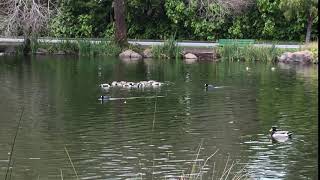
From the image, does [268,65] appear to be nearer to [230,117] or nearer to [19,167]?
[230,117]

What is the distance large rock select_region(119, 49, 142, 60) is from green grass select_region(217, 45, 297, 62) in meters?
4.20

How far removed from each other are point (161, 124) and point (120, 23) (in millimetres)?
22164

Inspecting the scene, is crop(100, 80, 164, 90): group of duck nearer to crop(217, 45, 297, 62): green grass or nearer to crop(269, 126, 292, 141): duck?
crop(269, 126, 292, 141): duck

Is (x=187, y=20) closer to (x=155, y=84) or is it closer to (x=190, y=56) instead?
(x=190, y=56)

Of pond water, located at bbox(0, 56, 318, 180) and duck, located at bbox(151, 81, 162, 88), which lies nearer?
pond water, located at bbox(0, 56, 318, 180)

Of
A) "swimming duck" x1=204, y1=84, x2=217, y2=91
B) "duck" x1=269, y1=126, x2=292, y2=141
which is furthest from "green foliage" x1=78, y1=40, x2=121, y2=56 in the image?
"duck" x1=269, y1=126, x2=292, y2=141

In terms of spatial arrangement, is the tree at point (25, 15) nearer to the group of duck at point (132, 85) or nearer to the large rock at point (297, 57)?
the group of duck at point (132, 85)

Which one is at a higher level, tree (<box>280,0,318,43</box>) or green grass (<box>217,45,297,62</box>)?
tree (<box>280,0,318,43</box>)

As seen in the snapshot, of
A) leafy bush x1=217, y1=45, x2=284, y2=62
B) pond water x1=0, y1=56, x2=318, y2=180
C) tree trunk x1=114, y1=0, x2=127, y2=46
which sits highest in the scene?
tree trunk x1=114, y1=0, x2=127, y2=46

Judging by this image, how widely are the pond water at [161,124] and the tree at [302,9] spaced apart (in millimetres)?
8266

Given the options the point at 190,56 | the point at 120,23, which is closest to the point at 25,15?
the point at 120,23

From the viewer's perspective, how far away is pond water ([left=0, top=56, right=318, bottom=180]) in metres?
12.6

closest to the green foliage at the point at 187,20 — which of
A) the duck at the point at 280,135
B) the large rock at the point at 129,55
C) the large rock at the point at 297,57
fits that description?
the large rock at the point at 297,57

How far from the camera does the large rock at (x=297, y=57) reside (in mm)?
32969
